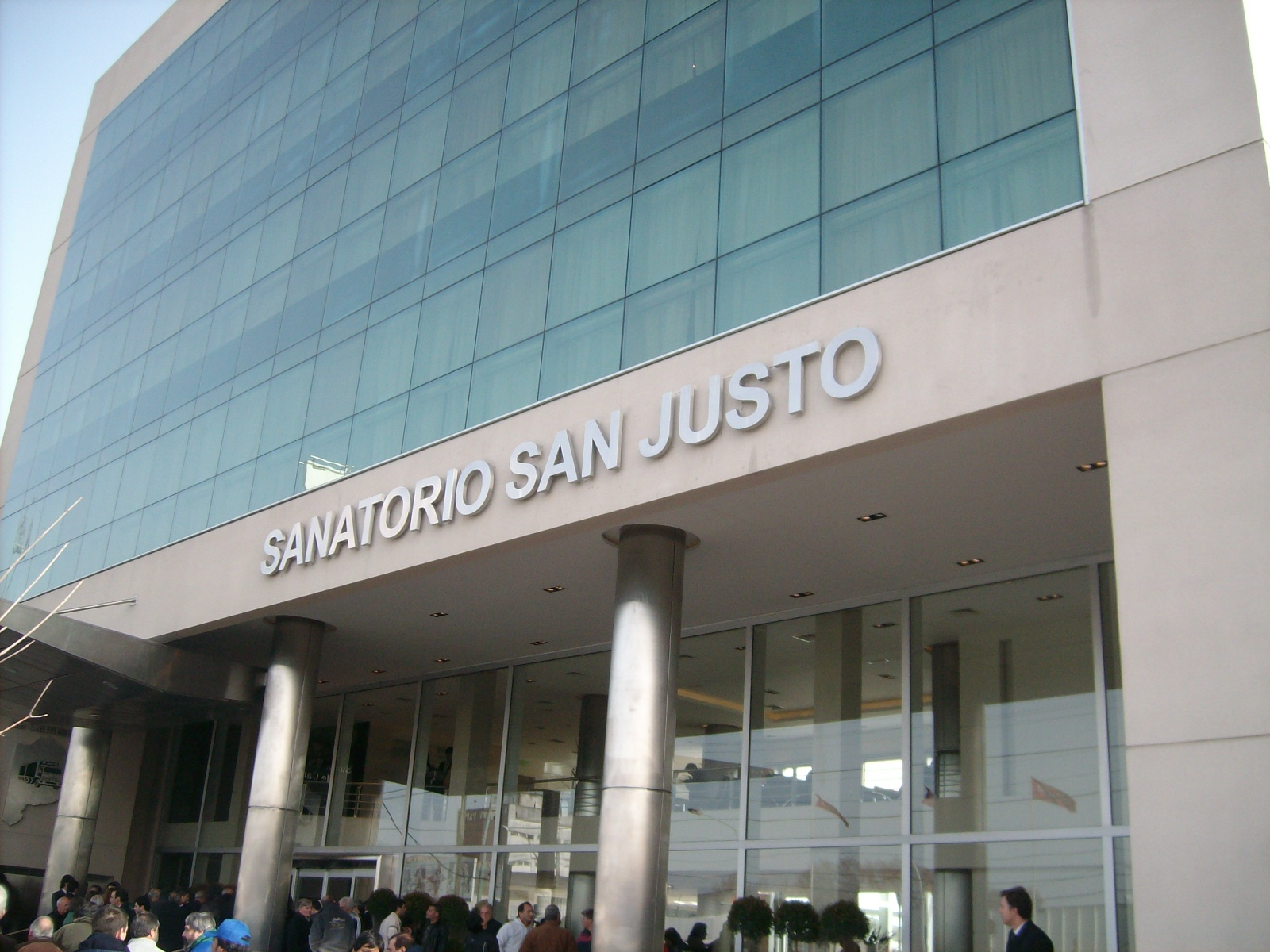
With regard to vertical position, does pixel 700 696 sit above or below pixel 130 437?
below

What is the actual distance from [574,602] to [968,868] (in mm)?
6120

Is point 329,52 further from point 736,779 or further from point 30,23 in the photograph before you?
point 30,23

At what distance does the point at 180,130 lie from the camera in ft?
86.7

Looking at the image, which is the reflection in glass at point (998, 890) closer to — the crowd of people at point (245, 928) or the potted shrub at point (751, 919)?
the potted shrub at point (751, 919)

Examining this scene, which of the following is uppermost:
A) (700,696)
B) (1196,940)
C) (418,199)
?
(418,199)

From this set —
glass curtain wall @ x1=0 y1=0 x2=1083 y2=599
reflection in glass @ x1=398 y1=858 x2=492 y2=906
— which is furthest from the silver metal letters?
reflection in glass @ x1=398 y1=858 x2=492 y2=906

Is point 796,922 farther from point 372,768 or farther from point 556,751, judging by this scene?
point 372,768

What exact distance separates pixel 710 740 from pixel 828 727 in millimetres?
2020

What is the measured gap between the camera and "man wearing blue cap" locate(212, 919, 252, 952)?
7.56 metres

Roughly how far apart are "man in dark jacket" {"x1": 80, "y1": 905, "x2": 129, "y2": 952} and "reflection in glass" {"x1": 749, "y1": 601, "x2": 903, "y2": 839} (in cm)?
893

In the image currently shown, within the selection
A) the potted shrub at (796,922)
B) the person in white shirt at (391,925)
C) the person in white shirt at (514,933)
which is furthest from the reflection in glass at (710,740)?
the person in white shirt at (391,925)

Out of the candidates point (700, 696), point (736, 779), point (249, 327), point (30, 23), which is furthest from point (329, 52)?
point (30, 23)

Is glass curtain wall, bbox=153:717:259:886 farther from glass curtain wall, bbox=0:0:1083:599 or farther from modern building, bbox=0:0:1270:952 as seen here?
glass curtain wall, bbox=0:0:1083:599

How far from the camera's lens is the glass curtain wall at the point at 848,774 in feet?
39.8
